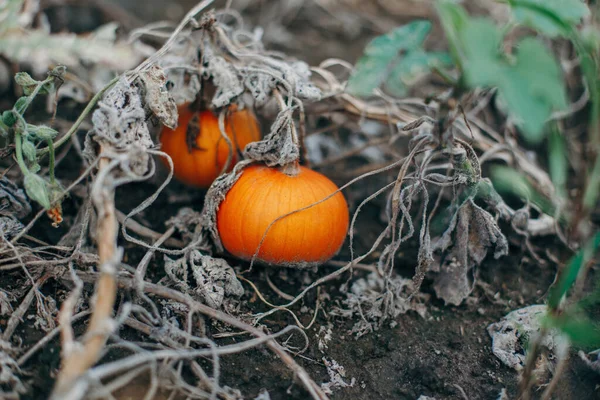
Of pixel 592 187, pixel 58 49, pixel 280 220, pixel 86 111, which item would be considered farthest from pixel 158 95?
pixel 592 187

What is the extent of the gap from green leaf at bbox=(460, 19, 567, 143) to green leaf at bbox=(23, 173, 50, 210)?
1168 mm

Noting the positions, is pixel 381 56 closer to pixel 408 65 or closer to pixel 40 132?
pixel 408 65

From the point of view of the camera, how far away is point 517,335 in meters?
1.80

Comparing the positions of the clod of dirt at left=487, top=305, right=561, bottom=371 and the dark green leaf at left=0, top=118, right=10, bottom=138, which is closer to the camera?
the dark green leaf at left=0, top=118, right=10, bottom=138

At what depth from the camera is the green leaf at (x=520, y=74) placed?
1.07 metres

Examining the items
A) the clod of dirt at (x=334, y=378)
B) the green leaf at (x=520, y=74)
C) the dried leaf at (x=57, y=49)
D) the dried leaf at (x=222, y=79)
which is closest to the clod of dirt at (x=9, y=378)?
the clod of dirt at (x=334, y=378)

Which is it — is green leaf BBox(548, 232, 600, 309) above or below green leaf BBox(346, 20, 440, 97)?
below

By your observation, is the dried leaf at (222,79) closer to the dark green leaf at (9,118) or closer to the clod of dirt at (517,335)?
the dark green leaf at (9,118)

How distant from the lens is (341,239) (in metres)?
1.93

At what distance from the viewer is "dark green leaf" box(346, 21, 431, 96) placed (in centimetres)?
132

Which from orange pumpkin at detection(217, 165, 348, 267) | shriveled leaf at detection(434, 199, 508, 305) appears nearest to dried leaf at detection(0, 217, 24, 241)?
orange pumpkin at detection(217, 165, 348, 267)

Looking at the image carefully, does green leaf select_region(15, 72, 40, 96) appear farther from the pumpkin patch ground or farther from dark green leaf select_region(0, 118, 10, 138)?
dark green leaf select_region(0, 118, 10, 138)

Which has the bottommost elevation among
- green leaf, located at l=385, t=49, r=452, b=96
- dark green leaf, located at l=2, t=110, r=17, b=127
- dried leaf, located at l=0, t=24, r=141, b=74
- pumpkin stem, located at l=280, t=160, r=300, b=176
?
pumpkin stem, located at l=280, t=160, r=300, b=176

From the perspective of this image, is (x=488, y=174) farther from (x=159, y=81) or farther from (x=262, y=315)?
(x=159, y=81)
